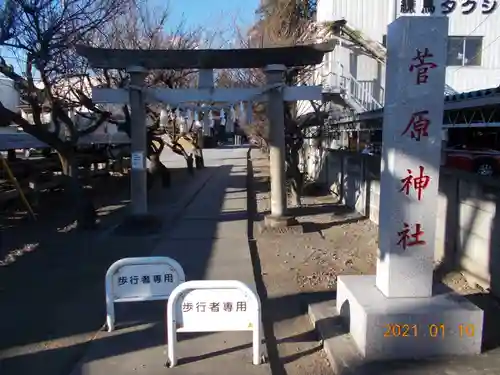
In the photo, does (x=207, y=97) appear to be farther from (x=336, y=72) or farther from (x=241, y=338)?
(x=336, y=72)

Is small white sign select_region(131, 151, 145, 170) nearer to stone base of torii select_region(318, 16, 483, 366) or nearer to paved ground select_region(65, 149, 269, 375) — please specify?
paved ground select_region(65, 149, 269, 375)

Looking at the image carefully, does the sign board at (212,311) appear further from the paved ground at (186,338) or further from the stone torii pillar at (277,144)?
the stone torii pillar at (277,144)

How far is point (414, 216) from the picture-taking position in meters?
4.77

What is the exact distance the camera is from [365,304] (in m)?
4.61

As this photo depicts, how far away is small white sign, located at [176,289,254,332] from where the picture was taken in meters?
4.32

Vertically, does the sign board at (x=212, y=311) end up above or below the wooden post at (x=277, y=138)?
below

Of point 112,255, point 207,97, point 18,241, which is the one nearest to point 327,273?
point 112,255

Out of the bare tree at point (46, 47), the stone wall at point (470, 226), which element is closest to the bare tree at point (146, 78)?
the bare tree at point (46, 47)

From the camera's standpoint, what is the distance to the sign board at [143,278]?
4902 mm

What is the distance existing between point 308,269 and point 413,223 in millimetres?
3433

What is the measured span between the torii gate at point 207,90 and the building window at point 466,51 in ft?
40.5

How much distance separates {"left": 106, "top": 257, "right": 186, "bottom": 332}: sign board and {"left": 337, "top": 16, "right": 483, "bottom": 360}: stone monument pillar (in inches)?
72.0

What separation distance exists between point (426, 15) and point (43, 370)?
4.82m
